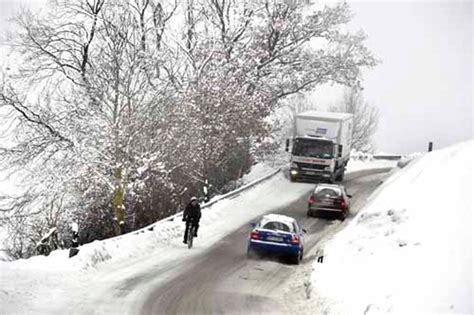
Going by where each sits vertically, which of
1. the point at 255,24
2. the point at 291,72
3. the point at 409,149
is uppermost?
the point at 255,24

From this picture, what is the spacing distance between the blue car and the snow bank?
1653mm

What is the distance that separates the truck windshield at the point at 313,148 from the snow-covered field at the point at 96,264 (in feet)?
29.0

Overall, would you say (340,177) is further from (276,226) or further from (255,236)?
(255,236)

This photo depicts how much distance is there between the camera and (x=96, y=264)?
18766 millimetres

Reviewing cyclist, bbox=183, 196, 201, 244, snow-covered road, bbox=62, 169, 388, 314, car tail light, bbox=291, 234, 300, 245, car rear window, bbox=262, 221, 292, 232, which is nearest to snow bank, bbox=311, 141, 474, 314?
snow-covered road, bbox=62, 169, 388, 314

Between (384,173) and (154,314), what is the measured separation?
108ft

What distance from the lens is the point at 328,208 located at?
2916 cm

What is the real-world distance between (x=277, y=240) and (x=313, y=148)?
16856 mm

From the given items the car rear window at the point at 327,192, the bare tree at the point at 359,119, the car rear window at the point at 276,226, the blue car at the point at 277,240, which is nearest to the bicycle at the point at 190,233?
the blue car at the point at 277,240

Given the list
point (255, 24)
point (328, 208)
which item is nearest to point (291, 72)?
point (255, 24)

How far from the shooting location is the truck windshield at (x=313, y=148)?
123 ft

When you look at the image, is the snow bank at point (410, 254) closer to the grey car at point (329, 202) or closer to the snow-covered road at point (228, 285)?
the snow-covered road at point (228, 285)

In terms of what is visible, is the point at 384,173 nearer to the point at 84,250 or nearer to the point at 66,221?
the point at 66,221

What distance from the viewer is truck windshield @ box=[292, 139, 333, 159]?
37.4 m
